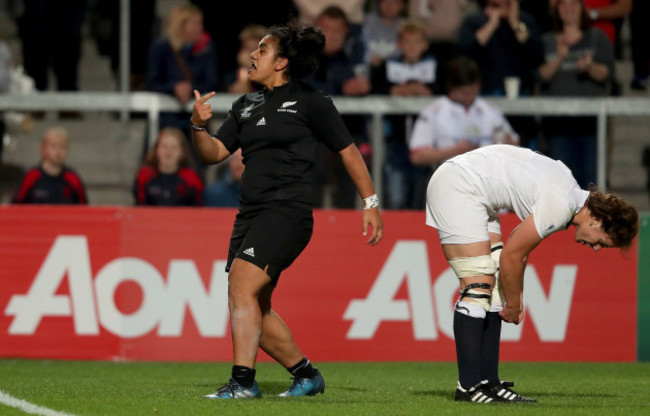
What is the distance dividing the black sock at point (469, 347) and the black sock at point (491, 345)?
0.74 feet

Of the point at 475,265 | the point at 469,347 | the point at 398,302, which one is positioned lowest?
the point at 398,302

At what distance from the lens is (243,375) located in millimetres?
7176

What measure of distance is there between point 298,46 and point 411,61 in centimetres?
546

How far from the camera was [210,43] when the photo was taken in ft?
42.8

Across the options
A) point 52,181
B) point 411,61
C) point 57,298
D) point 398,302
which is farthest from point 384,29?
point 57,298

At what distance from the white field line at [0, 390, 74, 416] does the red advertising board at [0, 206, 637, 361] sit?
3.52 m

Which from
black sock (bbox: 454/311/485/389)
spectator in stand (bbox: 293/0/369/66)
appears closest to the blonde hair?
spectator in stand (bbox: 293/0/369/66)

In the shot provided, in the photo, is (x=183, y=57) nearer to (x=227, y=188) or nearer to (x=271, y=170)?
(x=227, y=188)

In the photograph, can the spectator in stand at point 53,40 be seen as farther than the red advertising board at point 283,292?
Yes

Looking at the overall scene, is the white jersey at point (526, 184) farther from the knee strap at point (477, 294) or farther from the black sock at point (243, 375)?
the black sock at point (243, 375)

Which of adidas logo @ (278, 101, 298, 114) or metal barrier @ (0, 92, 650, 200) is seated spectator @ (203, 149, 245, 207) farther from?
adidas logo @ (278, 101, 298, 114)

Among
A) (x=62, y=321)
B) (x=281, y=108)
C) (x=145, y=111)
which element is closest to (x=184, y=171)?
(x=145, y=111)

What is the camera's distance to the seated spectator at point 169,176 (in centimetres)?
1174

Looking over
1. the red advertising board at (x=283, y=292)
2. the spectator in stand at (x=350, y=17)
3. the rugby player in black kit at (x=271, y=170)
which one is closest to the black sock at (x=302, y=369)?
the rugby player in black kit at (x=271, y=170)
